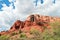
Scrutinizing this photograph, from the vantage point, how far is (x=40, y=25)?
101 metres

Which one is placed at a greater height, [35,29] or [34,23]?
[34,23]

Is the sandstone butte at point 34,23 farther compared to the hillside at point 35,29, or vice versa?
the sandstone butte at point 34,23

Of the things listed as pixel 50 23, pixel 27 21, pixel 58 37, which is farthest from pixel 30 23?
pixel 58 37

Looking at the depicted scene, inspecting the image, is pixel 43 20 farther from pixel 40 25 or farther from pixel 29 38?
pixel 29 38

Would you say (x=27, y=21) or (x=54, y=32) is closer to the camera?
(x=54, y=32)

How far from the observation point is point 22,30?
10144cm

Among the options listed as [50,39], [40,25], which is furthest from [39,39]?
[40,25]

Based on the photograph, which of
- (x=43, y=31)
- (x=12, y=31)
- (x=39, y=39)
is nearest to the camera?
(x=39, y=39)

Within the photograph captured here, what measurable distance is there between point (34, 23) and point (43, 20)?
361 cm

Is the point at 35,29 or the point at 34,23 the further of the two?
the point at 34,23

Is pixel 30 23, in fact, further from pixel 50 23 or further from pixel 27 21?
pixel 50 23

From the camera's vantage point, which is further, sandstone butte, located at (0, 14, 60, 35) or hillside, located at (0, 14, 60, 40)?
sandstone butte, located at (0, 14, 60, 35)

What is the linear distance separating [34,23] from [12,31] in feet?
30.1

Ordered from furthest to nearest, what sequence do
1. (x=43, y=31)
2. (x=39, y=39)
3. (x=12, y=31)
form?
(x=12, y=31), (x=43, y=31), (x=39, y=39)
